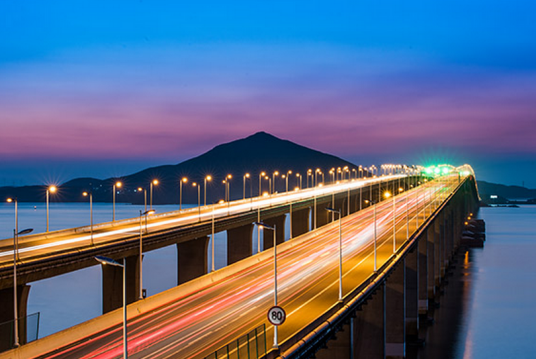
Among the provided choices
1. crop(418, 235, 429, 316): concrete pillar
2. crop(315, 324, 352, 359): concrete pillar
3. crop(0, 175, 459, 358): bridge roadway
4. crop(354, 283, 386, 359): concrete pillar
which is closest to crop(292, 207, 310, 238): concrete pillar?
crop(418, 235, 429, 316): concrete pillar

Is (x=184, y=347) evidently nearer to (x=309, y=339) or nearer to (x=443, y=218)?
(x=309, y=339)

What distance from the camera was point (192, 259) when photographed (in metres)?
63.1

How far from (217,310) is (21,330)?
1019 centimetres

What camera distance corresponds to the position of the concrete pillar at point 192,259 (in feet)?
206

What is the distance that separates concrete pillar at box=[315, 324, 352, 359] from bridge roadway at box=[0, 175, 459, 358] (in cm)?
186

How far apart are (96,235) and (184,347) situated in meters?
31.5

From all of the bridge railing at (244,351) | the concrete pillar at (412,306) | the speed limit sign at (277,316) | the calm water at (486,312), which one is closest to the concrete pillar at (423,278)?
the calm water at (486,312)

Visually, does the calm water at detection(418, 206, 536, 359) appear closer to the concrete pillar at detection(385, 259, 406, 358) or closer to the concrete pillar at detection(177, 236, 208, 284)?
the concrete pillar at detection(385, 259, 406, 358)

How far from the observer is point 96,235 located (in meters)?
55.8

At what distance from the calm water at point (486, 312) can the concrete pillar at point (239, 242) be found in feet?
80.0

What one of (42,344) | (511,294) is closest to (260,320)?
(42,344)

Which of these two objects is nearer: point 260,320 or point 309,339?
point 309,339

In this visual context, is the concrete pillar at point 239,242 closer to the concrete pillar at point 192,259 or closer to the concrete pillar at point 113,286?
the concrete pillar at point 192,259

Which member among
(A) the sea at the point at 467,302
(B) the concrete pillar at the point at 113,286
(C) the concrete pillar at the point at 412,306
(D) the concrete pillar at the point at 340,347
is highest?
(B) the concrete pillar at the point at 113,286
